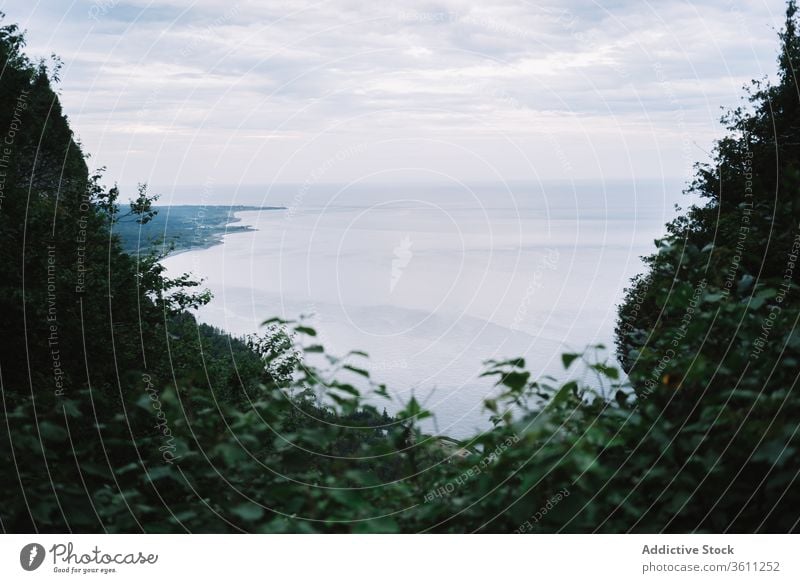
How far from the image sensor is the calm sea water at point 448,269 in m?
7.18

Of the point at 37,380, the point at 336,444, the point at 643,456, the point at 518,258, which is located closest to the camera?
the point at 643,456

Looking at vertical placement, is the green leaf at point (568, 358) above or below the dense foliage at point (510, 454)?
above

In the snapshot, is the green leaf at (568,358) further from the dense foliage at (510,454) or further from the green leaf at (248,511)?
the green leaf at (248,511)

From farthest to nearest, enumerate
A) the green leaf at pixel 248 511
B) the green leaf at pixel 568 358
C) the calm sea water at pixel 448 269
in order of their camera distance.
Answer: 1. the calm sea water at pixel 448 269
2. the green leaf at pixel 568 358
3. the green leaf at pixel 248 511

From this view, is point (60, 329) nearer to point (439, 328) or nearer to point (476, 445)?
point (439, 328)

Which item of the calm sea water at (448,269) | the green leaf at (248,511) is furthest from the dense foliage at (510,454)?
the calm sea water at (448,269)

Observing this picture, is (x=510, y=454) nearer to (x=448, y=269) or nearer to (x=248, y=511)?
(x=248, y=511)

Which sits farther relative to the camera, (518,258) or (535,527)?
(518,258)

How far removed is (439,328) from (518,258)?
2.44 meters

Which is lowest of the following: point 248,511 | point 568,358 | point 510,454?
point 248,511

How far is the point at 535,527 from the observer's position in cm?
253

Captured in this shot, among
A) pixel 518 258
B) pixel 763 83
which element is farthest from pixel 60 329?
pixel 763 83

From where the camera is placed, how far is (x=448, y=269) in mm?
12773

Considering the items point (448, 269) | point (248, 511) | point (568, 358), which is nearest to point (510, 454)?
point (568, 358)
